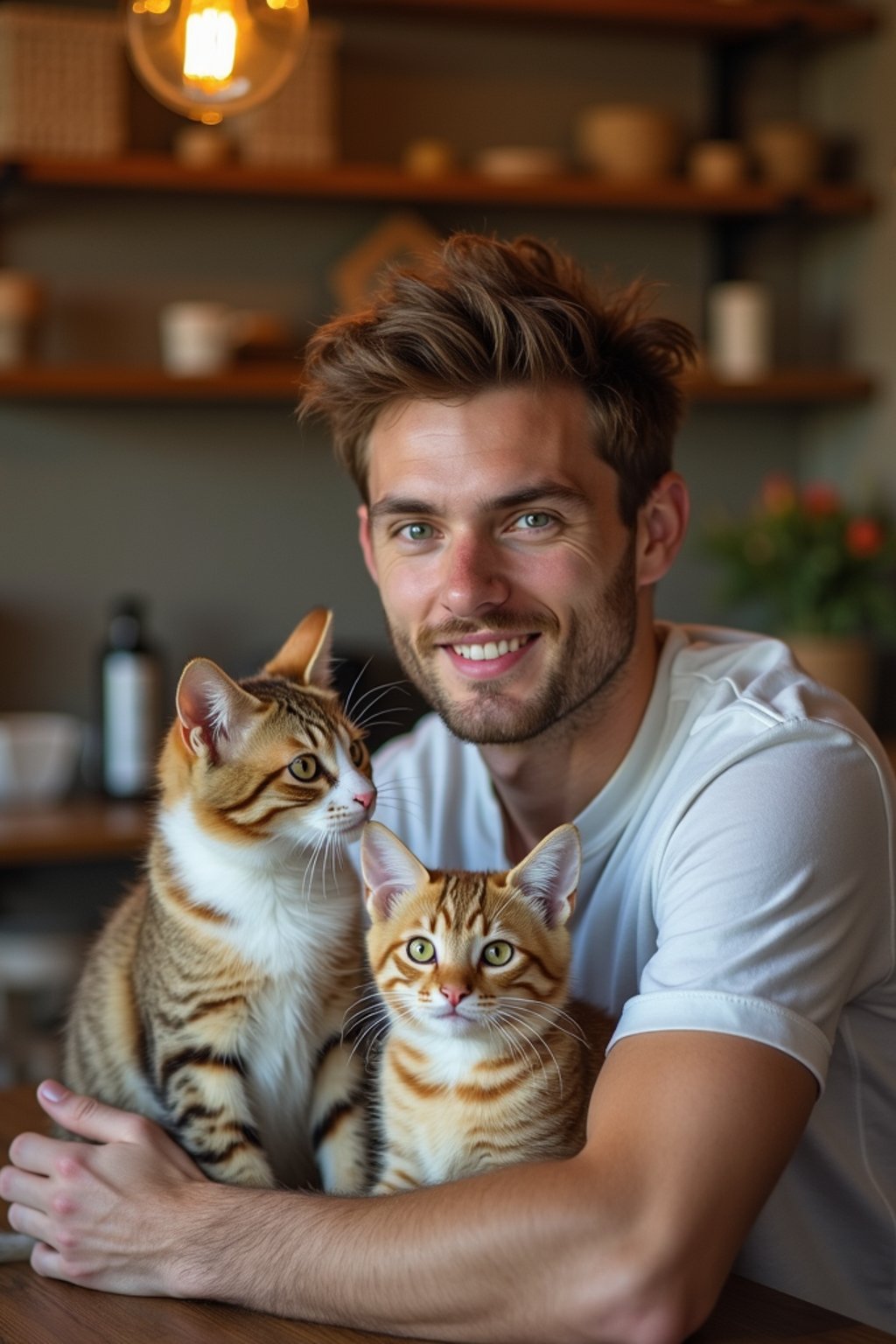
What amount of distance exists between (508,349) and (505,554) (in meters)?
0.21

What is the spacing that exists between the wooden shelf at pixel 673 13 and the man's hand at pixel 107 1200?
314 centimetres

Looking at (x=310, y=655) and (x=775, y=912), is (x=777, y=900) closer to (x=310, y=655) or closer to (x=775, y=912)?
(x=775, y=912)

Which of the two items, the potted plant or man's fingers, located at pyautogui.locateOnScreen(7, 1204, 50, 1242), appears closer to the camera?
man's fingers, located at pyautogui.locateOnScreen(7, 1204, 50, 1242)

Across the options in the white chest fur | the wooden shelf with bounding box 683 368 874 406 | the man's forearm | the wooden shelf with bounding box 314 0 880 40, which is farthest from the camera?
the wooden shelf with bounding box 683 368 874 406

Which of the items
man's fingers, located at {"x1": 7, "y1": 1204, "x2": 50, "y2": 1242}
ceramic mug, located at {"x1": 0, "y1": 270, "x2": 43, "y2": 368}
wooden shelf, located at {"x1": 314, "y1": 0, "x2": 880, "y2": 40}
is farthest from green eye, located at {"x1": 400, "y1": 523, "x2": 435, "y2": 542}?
wooden shelf, located at {"x1": 314, "y1": 0, "x2": 880, "y2": 40}

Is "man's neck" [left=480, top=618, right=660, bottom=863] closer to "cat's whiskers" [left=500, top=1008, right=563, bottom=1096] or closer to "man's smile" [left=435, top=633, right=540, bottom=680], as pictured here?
"man's smile" [left=435, top=633, right=540, bottom=680]

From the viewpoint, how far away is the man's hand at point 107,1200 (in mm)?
1229

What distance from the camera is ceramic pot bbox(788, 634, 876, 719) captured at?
392 centimetres

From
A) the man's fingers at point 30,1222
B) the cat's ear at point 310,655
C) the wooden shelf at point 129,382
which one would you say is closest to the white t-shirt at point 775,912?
the cat's ear at point 310,655

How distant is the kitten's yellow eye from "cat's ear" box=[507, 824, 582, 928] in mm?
185

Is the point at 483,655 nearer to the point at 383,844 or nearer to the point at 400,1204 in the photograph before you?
the point at 383,844

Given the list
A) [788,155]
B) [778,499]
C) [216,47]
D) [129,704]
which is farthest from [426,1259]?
[788,155]

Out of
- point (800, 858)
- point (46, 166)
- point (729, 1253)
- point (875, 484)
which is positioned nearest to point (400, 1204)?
point (729, 1253)

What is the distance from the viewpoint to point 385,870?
4.29ft
